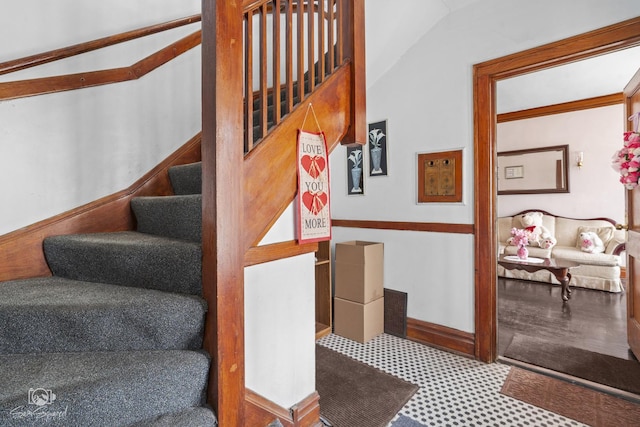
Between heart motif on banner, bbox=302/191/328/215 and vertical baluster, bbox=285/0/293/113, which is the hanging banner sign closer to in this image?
heart motif on banner, bbox=302/191/328/215

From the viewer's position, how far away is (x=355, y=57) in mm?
1567

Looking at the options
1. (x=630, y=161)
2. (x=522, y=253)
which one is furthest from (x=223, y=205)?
(x=522, y=253)

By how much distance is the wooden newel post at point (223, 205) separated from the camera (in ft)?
3.29

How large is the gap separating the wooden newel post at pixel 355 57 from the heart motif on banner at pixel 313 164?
28 centimetres

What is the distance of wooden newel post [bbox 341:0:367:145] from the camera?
5.05ft

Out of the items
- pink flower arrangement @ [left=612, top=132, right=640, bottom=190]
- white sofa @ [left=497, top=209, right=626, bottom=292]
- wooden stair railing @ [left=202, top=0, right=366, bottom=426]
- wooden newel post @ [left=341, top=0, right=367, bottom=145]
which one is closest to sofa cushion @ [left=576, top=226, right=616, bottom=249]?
white sofa @ [left=497, top=209, right=626, bottom=292]

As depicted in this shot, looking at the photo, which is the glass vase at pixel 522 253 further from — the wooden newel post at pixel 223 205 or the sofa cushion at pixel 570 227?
the wooden newel post at pixel 223 205

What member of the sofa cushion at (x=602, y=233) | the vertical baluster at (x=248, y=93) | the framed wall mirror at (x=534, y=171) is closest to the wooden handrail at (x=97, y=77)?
the vertical baluster at (x=248, y=93)

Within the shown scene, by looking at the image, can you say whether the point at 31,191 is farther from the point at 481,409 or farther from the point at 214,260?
the point at 481,409

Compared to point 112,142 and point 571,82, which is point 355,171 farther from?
point 571,82

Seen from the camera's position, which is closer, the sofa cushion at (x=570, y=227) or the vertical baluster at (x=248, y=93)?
the vertical baluster at (x=248, y=93)

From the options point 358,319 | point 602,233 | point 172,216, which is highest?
point 172,216

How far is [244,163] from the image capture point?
3.60 feet

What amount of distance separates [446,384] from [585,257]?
3382 millimetres
